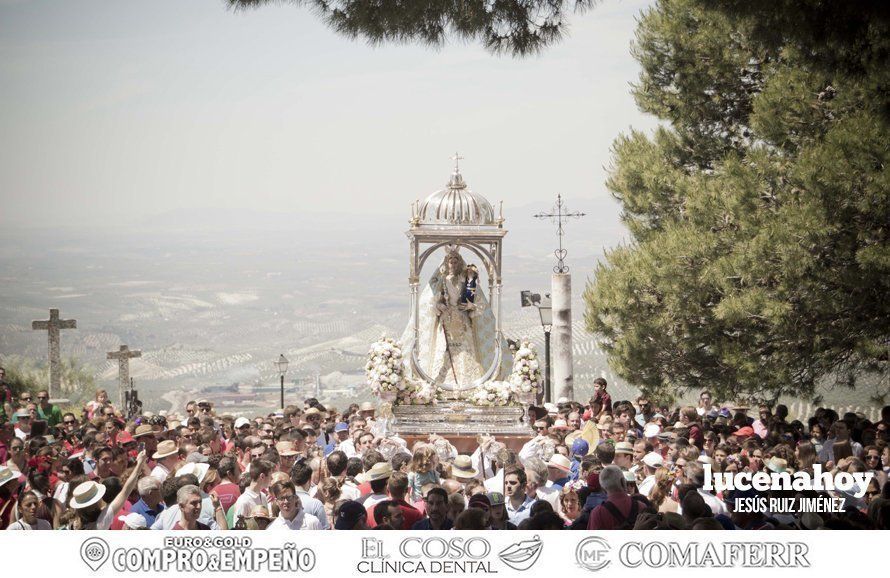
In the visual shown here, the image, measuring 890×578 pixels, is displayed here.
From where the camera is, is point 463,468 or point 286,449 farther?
point 286,449

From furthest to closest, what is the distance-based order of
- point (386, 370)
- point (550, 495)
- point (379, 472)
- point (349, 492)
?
point (386, 370) < point (349, 492) < point (550, 495) < point (379, 472)

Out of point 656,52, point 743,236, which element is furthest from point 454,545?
point 656,52

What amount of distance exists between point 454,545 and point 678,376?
38.8ft

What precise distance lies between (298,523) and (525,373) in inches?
354

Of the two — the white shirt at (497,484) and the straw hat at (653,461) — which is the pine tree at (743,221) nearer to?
the straw hat at (653,461)

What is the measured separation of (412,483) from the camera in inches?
432

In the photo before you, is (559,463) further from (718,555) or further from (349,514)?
(349,514)

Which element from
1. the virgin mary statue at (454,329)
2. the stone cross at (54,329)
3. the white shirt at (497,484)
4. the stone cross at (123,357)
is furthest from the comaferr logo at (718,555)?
the stone cross at (123,357)

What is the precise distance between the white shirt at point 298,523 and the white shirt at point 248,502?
19.7 inches

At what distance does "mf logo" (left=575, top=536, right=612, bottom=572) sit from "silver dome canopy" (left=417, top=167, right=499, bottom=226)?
8853 millimetres

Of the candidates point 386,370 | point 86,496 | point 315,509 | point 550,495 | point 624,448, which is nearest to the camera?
point 86,496

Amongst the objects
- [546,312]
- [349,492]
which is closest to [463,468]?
[349,492]

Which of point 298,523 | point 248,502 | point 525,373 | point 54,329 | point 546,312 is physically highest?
point 546,312

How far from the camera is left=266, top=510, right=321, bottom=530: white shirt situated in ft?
31.6
